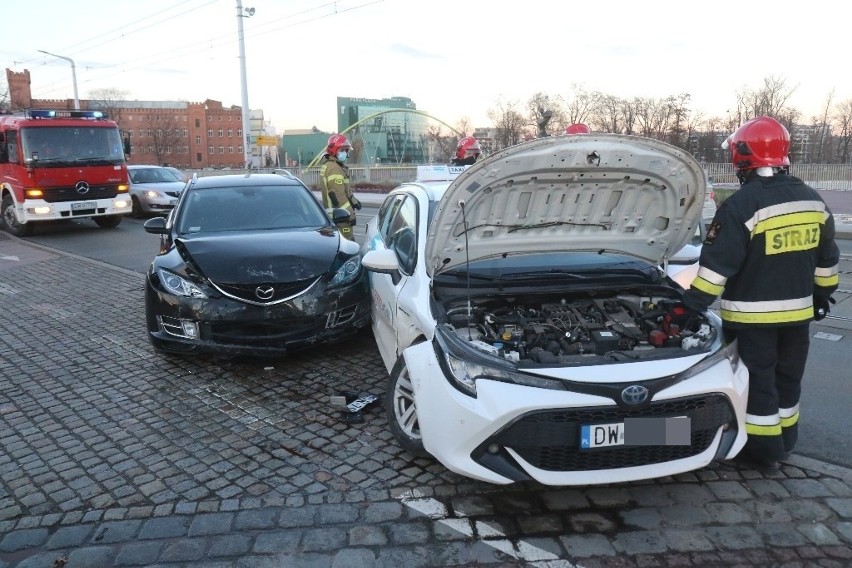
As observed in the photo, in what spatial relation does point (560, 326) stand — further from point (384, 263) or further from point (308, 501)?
point (308, 501)

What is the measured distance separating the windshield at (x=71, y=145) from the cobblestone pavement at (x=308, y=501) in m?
11.3

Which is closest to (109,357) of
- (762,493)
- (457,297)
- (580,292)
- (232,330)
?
(232,330)

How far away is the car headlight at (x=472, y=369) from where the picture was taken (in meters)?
3.14

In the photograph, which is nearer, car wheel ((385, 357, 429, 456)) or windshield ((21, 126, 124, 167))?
car wheel ((385, 357, 429, 456))

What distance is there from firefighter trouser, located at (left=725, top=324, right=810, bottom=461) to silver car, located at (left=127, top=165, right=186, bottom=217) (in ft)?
57.9

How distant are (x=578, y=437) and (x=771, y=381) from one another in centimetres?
125

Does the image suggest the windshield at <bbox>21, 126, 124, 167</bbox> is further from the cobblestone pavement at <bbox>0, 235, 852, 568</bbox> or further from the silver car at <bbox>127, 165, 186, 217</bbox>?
the cobblestone pavement at <bbox>0, 235, 852, 568</bbox>

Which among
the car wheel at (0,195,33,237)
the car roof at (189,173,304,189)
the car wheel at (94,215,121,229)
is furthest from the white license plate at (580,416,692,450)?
the car wheel at (94,215,121,229)

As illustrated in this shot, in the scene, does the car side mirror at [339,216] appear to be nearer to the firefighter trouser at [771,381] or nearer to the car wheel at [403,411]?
the car wheel at [403,411]

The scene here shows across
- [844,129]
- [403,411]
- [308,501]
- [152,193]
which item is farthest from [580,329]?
[844,129]

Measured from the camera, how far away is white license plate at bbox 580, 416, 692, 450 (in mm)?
3102

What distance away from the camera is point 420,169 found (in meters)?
6.41

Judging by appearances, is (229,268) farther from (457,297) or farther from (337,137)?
(337,137)

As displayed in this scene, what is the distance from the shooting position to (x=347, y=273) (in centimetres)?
587
